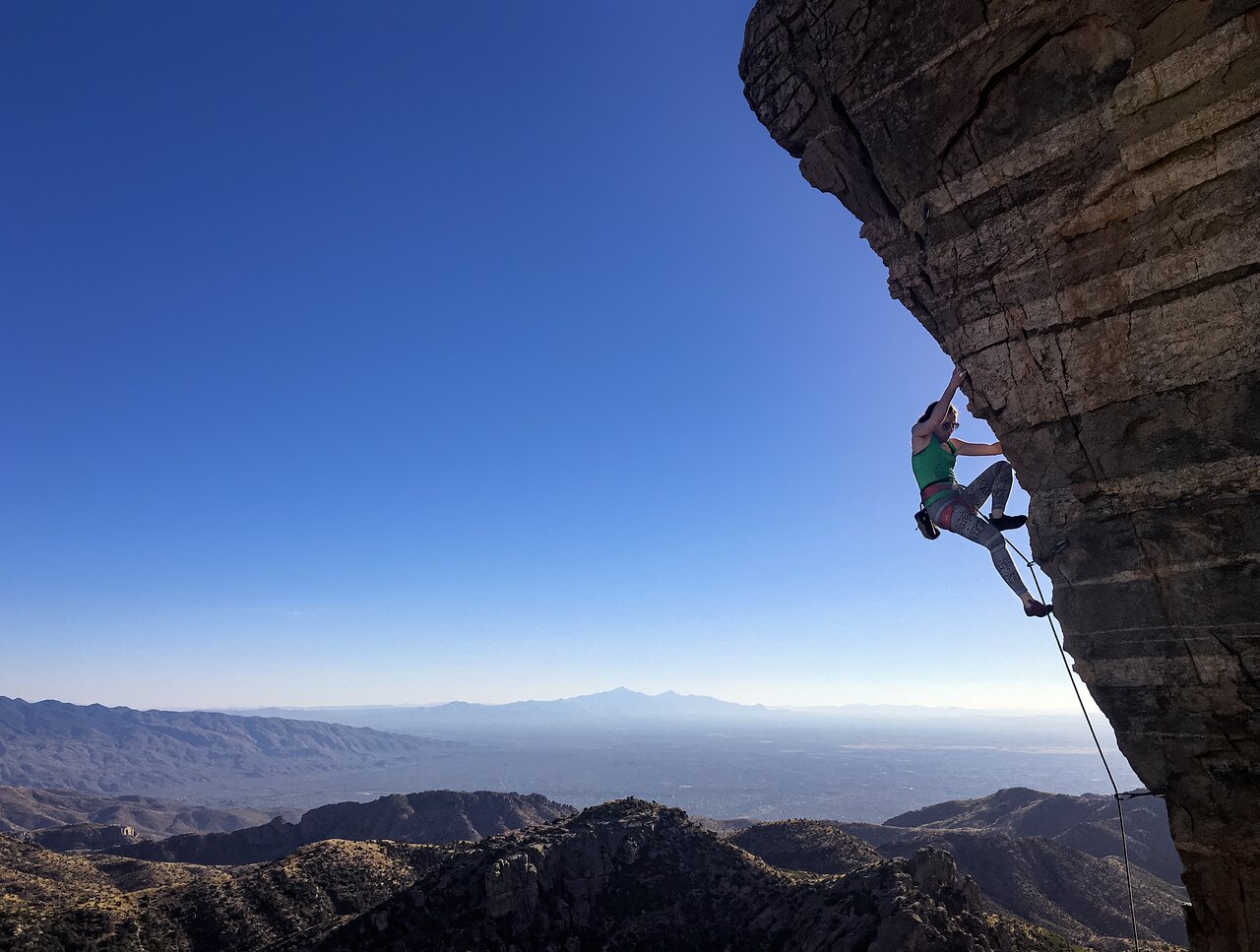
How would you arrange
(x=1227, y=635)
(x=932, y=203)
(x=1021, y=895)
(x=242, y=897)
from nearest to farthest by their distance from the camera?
(x=1227, y=635), (x=932, y=203), (x=242, y=897), (x=1021, y=895)

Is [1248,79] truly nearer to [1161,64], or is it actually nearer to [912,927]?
[1161,64]

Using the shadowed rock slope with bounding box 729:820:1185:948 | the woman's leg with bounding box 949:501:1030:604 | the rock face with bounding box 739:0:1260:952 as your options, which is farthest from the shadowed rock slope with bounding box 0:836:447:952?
the rock face with bounding box 739:0:1260:952

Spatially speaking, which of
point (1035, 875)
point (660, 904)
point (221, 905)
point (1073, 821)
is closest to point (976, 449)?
point (660, 904)

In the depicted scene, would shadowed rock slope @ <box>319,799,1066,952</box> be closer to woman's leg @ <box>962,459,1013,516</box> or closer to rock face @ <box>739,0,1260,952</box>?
rock face @ <box>739,0,1260,952</box>

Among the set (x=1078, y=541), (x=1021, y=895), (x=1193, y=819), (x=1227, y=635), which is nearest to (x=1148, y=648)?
(x=1227, y=635)

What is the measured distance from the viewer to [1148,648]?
849 centimetres

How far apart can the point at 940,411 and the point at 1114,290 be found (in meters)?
2.59

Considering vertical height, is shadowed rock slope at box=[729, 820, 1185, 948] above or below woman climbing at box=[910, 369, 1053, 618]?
below

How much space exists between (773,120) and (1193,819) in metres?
11.2

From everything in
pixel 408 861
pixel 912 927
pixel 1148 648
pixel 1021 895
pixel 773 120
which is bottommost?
pixel 1021 895

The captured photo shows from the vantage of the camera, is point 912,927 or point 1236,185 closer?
point 1236,185

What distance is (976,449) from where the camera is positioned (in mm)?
10195

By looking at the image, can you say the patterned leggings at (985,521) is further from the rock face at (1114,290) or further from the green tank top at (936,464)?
Result: the rock face at (1114,290)

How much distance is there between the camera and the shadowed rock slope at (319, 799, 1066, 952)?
78.7 ft
